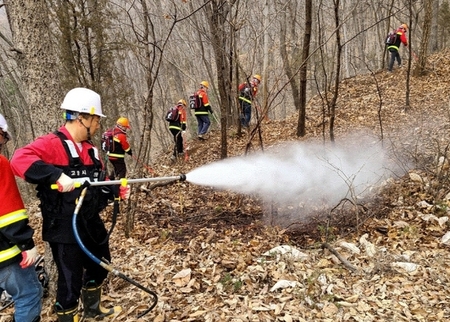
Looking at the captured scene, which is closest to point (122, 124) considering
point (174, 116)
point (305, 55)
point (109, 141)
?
point (109, 141)

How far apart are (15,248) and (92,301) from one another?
1.24 metres

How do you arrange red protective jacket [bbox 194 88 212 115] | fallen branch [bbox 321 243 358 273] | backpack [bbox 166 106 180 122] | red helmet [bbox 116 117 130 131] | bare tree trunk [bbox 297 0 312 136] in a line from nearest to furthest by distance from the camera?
1. fallen branch [bbox 321 243 358 273]
2. bare tree trunk [bbox 297 0 312 136]
3. red helmet [bbox 116 117 130 131]
4. backpack [bbox 166 106 180 122]
5. red protective jacket [bbox 194 88 212 115]

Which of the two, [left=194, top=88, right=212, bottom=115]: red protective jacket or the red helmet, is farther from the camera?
[left=194, top=88, right=212, bottom=115]: red protective jacket

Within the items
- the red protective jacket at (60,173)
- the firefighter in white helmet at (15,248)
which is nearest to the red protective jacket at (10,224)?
the firefighter in white helmet at (15,248)

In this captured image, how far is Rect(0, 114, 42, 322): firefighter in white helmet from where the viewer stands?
10.9ft

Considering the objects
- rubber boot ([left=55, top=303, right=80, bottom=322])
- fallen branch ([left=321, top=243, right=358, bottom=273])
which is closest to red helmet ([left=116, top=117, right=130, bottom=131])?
fallen branch ([left=321, top=243, right=358, bottom=273])

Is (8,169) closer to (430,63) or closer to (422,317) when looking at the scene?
(422,317)

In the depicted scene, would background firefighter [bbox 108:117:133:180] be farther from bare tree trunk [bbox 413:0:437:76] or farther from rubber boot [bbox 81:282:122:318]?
bare tree trunk [bbox 413:0:437:76]

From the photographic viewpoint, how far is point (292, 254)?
516 cm

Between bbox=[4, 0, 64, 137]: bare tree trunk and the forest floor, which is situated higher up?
bbox=[4, 0, 64, 137]: bare tree trunk

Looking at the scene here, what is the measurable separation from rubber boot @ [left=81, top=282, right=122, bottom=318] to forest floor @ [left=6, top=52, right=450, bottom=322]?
8.4 inches

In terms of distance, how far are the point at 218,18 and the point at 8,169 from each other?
7.50 metres

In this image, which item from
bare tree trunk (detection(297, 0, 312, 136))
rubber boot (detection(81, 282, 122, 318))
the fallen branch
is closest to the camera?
rubber boot (detection(81, 282, 122, 318))

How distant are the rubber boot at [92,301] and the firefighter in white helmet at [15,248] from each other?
0.65 m
